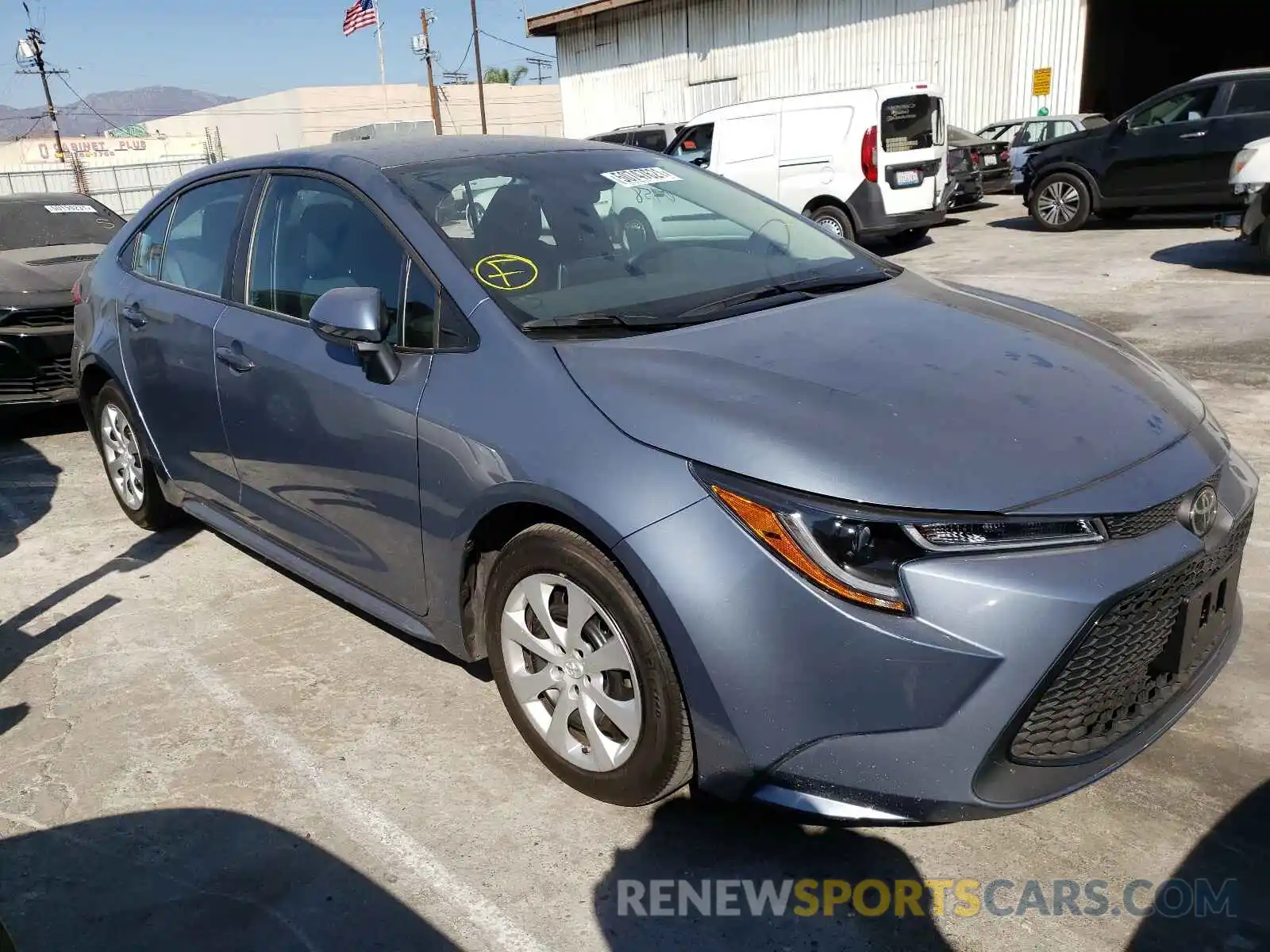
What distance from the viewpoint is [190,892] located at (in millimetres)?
2506

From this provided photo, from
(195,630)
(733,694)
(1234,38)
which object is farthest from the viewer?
(1234,38)

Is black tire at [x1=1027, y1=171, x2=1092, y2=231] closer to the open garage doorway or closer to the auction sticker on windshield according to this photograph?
the open garage doorway

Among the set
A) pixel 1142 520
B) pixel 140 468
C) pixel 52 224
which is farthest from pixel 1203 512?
pixel 52 224

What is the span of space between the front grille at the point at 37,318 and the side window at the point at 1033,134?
15706mm

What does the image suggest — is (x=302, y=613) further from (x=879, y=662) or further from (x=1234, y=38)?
(x=1234, y=38)

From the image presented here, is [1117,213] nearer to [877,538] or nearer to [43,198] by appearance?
[43,198]

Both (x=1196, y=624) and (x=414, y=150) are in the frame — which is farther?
(x=414, y=150)

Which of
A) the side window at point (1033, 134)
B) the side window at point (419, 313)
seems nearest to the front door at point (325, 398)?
the side window at point (419, 313)

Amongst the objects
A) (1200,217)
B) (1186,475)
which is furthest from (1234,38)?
(1186,475)

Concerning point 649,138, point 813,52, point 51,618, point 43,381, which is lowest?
point 51,618

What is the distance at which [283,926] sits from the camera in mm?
2377

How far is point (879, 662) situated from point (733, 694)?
319mm

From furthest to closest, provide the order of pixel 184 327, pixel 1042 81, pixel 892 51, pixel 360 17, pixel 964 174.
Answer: pixel 360 17, pixel 892 51, pixel 1042 81, pixel 964 174, pixel 184 327

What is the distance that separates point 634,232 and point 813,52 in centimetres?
2117
